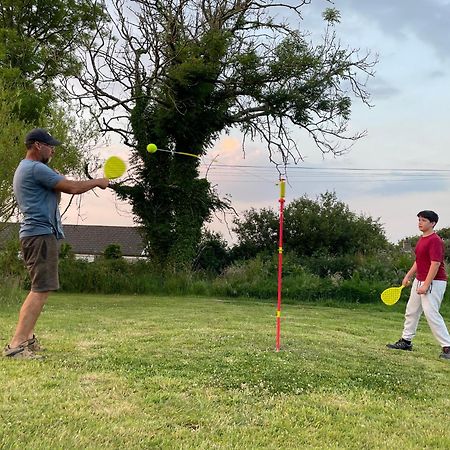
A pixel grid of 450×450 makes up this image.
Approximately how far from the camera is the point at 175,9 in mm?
21312

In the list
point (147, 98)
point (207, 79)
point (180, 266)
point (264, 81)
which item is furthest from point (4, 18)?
point (180, 266)

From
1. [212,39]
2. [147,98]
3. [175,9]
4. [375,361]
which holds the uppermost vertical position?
[175,9]

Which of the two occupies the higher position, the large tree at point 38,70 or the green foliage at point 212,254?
the large tree at point 38,70

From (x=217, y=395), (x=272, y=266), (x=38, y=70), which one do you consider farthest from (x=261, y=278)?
(x=217, y=395)

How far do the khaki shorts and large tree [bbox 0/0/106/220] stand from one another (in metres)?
7.62

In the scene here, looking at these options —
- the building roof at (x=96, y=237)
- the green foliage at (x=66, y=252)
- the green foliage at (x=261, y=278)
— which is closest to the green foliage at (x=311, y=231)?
the green foliage at (x=261, y=278)

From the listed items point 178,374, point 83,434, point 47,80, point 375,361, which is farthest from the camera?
point 47,80

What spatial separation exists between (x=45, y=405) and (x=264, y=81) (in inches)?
774

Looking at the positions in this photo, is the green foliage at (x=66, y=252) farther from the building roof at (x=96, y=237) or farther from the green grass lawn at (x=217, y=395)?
the building roof at (x=96, y=237)

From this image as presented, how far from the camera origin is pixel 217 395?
400cm

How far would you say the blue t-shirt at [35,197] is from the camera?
16.1 ft

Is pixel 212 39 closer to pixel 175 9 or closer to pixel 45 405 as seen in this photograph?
pixel 175 9

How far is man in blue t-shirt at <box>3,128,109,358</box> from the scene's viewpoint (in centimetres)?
490

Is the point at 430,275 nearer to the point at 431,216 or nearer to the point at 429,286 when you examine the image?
the point at 429,286
